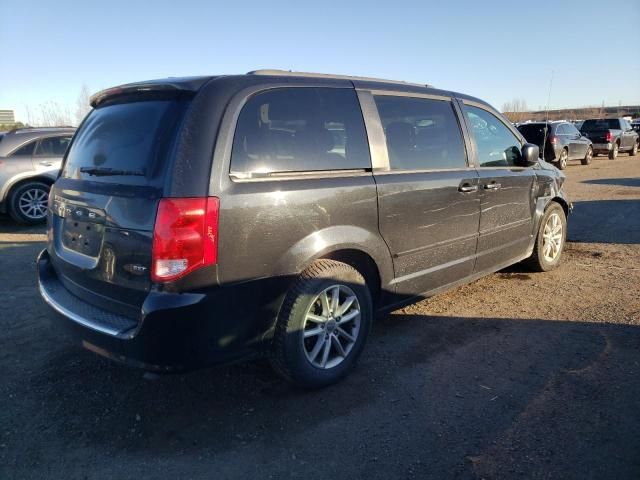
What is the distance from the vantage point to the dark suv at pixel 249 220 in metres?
2.46

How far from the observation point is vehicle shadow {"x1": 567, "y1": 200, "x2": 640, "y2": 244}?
6.91 meters

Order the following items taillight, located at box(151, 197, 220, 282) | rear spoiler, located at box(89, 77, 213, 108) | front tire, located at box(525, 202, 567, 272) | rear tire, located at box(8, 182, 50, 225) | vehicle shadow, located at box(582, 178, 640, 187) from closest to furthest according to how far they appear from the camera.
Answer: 1. taillight, located at box(151, 197, 220, 282)
2. rear spoiler, located at box(89, 77, 213, 108)
3. front tire, located at box(525, 202, 567, 272)
4. rear tire, located at box(8, 182, 50, 225)
5. vehicle shadow, located at box(582, 178, 640, 187)

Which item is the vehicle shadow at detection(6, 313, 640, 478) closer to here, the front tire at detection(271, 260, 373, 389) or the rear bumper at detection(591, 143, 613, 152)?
the front tire at detection(271, 260, 373, 389)

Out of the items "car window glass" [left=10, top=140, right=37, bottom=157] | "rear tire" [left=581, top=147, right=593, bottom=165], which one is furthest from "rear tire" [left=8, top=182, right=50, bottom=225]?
"rear tire" [left=581, top=147, right=593, bottom=165]

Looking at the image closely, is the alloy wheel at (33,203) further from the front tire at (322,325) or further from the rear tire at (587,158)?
the rear tire at (587,158)

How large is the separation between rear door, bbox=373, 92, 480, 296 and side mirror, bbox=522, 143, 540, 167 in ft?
3.04

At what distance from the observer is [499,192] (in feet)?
14.4

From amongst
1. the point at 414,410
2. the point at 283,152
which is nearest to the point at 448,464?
the point at 414,410

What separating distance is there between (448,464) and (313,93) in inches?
88.8

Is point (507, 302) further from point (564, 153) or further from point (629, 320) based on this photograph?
point (564, 153)

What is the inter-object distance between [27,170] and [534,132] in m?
14.8

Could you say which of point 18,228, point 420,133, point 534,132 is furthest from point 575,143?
point 18,228

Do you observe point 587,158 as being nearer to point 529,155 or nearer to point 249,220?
point 529,155

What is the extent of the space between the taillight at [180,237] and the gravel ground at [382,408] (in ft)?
3.19
